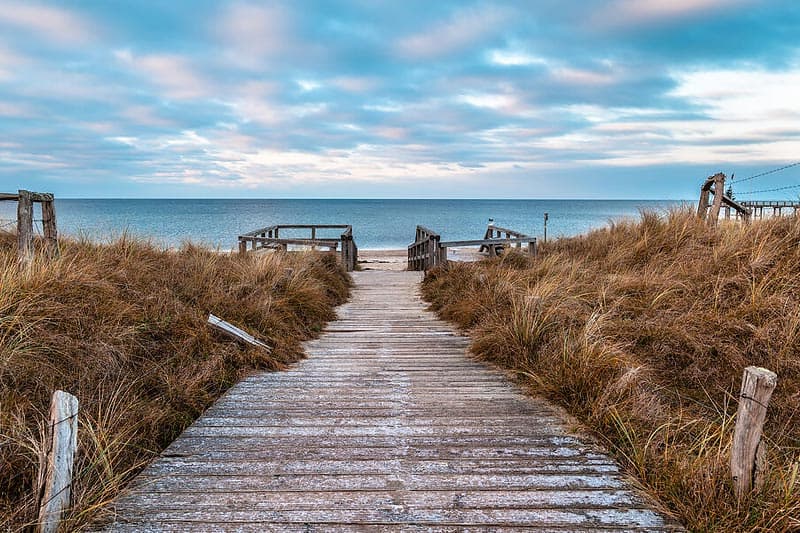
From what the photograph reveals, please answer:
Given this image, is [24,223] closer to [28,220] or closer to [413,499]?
[28,220]

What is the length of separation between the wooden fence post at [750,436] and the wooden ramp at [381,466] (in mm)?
471

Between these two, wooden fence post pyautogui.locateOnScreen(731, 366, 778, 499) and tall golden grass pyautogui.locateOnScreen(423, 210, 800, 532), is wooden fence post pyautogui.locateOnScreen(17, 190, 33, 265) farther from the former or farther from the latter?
wooden fence post pyautogui.locateOnScreen(731, 366, 778, 499)

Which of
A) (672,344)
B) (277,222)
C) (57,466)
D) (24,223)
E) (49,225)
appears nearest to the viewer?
(57,466)

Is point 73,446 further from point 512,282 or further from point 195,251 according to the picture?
point 195,251

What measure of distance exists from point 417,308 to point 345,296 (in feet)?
5.50

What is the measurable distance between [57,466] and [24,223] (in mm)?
4985

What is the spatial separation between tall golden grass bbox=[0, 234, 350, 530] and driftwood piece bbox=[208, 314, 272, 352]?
10 cm

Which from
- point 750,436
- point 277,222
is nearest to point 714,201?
point 750,436

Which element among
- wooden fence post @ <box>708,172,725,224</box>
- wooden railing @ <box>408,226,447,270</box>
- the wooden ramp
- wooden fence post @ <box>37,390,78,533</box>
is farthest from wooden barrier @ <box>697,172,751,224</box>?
wooden fence post @ <box>37,390,78,533</box>

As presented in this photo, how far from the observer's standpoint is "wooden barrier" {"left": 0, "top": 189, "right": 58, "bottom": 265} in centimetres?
606

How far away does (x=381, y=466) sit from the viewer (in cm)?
303

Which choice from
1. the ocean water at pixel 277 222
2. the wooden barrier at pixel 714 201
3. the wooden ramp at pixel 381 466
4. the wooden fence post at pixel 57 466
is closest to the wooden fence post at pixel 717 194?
the wooden barrier at pixel 714 201

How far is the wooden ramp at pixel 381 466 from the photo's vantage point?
8.25ft

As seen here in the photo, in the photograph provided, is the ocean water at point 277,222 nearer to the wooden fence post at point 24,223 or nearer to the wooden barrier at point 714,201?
the wooden barrier at point 714,201
